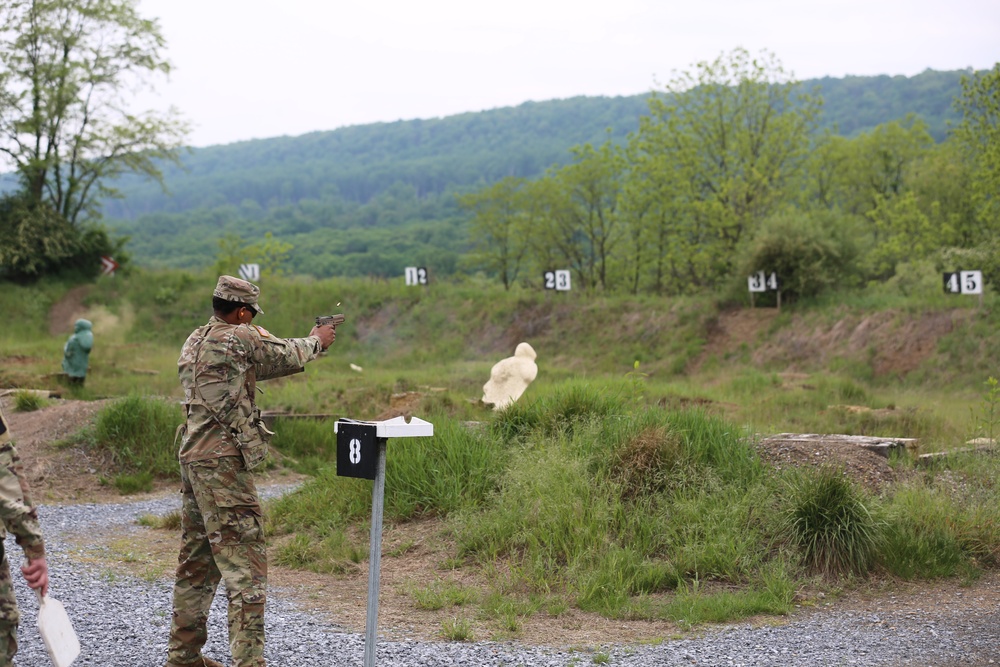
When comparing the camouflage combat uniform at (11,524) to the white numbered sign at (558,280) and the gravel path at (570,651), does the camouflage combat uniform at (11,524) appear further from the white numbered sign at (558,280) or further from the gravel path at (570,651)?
the white numbered sign at (558,280)

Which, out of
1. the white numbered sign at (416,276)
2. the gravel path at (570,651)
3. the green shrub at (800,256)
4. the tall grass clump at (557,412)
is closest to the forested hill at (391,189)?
the white numbered sign at (416,276)

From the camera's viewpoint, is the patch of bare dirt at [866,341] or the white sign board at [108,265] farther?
the white sign board at [108,265]

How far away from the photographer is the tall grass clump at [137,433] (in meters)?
12.3

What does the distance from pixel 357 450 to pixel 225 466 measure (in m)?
0.87

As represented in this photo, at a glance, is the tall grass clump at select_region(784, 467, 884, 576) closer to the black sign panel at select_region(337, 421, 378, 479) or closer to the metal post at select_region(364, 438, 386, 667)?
the metal post at select_region(364, 438, 386, 667)

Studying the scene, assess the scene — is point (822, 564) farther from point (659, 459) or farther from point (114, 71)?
point (114, 71)

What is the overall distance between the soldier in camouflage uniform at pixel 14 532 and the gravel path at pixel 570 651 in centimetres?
149

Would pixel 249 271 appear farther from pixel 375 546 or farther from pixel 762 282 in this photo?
A: pixel 375 546

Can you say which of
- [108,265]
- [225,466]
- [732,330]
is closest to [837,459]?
[225,466]

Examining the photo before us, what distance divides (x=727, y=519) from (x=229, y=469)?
4334 millimetres

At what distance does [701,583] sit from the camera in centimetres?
744

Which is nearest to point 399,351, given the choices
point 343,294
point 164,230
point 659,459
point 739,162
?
point 343,294

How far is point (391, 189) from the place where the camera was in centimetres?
15375

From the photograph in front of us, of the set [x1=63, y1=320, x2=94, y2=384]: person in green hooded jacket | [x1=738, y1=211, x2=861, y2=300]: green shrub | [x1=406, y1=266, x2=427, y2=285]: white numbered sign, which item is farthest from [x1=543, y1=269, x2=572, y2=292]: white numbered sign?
[x1=63, y1=320, x2=94, y2=384]: person in green hooded jacket
